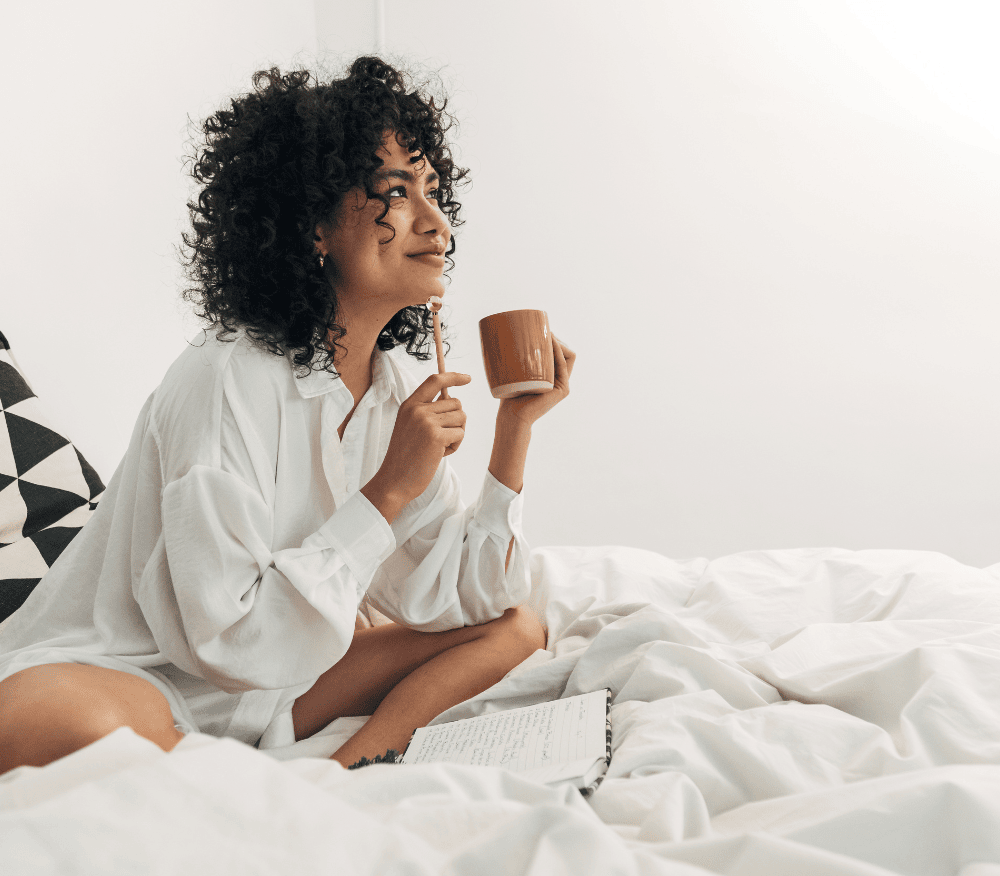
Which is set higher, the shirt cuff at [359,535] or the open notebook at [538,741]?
the shirt cuff at [359,535]

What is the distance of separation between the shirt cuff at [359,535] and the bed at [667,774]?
9.6 inches

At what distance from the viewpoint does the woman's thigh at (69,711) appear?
0.76 meters

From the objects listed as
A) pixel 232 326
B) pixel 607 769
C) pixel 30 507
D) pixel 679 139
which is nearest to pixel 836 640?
pixel 607 769

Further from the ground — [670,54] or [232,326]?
[670,54]

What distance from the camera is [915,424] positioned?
8.43ft

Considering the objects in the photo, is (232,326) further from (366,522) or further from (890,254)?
(890,254)

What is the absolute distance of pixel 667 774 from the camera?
0.68 meters

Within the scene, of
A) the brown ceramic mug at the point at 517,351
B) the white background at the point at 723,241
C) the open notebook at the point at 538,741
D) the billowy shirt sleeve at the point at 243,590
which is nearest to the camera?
the open notebook at the point at 538,741

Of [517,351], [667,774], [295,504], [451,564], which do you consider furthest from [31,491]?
[667,774]

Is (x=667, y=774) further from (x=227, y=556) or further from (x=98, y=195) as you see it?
(x=98, y=195)

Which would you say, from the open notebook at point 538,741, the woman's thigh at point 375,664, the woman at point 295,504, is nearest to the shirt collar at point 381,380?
the woman at point 295,504

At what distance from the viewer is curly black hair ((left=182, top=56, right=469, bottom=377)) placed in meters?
1.17

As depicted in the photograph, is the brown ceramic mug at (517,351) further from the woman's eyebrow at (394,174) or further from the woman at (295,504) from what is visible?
the woman's eyebrow at (394,174)

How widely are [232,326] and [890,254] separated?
2.25 metres
